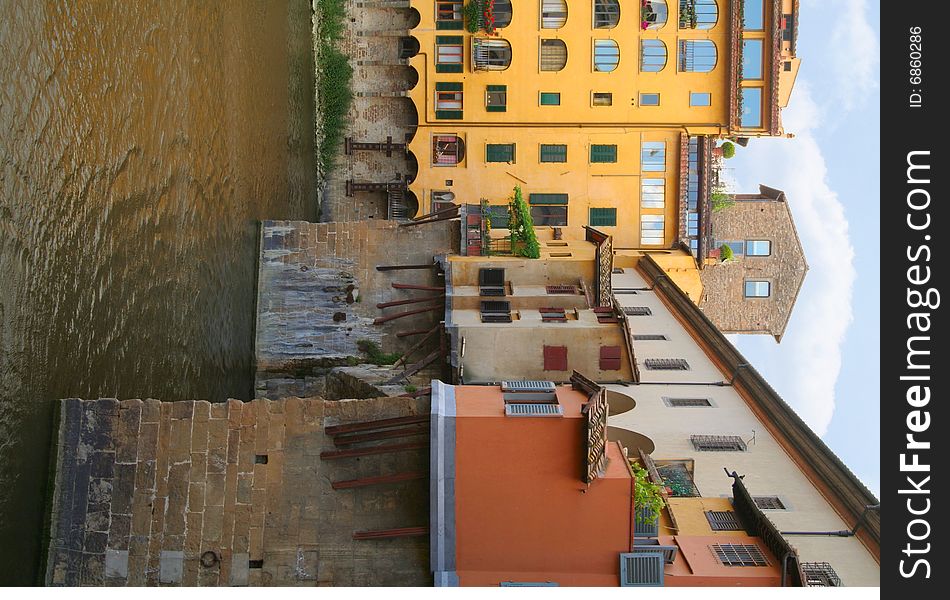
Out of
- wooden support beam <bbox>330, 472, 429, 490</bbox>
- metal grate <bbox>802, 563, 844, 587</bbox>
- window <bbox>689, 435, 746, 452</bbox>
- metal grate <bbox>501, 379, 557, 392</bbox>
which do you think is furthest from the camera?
window <bbox>689, 435, 746, 452</bbox>

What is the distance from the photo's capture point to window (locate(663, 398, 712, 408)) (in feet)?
78.6

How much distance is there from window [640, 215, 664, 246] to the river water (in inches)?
632

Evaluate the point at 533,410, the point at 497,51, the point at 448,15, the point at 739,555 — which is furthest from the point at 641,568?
the point at 448,15

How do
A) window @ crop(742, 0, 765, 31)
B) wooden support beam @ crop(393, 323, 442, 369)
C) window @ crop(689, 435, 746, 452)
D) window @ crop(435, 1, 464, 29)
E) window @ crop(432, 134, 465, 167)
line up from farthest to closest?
1. window @ crop(432, 134, 465, 167)
2. window @ crop(435, 1, 464, 29)
3. window @ crop(742, 0, 765, 31)
4. wooden support beam @ crop(393, 323, 442, 369)
5. window @ crop(689, 435, 746, 452)

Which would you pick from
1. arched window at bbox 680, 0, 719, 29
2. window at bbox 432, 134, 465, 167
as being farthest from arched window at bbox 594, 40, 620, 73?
window at bbox 432, 134, 465, 167

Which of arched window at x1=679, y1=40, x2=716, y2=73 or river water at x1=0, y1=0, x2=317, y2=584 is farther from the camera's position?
arched window at x1=679, y1=40, x2=716, y2=73

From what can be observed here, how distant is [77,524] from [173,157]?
8886 mm

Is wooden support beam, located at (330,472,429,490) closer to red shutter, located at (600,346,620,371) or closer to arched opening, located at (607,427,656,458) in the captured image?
arched opening, located at (607,427,656,458)

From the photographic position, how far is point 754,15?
34594mm

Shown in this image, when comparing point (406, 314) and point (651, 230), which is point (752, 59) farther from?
point (406, 314)

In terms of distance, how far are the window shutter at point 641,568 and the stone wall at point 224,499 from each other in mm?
3391

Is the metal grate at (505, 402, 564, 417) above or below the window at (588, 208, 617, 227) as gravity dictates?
below

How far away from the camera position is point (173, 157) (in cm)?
1988

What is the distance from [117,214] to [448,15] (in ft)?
72.4
